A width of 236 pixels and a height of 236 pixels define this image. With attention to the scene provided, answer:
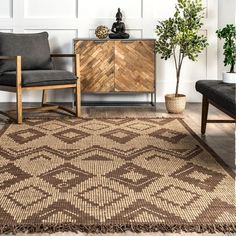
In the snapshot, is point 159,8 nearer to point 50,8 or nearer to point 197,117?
point 50,8

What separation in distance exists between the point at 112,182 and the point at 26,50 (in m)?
2.14

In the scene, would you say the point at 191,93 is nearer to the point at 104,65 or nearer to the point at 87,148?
the point at 104,65

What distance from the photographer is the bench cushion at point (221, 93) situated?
7.19ft

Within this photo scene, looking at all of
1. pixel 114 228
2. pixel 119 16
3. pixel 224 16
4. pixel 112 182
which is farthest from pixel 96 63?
pixel 114 228

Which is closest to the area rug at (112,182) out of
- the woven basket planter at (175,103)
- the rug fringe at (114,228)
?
the rug fringe at (114,228)

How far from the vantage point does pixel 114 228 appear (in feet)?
4.84

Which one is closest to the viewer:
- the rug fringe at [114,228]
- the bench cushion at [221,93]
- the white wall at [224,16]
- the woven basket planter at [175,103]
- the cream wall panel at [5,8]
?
the rug fringe at [114,228]

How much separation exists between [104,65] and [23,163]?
6.50 ft

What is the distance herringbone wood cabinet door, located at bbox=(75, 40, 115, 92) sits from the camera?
13.3ft

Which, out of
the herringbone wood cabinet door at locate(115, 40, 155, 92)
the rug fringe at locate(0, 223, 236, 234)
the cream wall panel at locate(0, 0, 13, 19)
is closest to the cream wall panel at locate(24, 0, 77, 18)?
the cream wall panel at locate(0, 0, 13, 19)

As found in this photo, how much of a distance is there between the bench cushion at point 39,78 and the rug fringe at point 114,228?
1.97 metres

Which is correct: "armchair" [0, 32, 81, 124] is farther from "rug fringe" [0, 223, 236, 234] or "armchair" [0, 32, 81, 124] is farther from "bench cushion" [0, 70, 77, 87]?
"rug fringe" [0, 223, 236, 234]

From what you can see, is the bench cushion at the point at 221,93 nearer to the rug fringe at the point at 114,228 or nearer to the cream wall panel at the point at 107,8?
the rug fringe at the point at 114,228

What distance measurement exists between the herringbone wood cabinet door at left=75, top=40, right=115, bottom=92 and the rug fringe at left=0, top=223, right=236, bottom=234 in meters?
2.69
